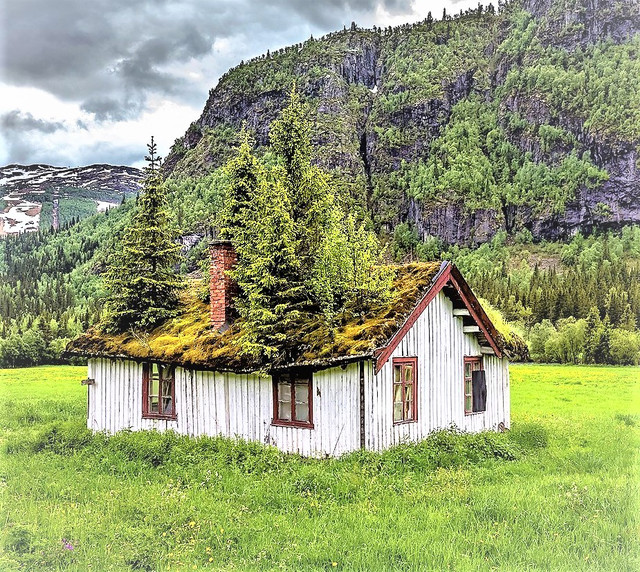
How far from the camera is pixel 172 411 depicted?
2200cm

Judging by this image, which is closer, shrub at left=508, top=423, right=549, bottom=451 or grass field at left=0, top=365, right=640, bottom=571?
grass field at left=0, top=365, right=640, bottom=571

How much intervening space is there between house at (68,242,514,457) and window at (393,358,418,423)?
3 centimetres

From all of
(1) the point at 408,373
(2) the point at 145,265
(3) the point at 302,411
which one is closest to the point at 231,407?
(3) the point at 302,411

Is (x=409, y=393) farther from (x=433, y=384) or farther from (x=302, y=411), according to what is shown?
(x=302, y=411)

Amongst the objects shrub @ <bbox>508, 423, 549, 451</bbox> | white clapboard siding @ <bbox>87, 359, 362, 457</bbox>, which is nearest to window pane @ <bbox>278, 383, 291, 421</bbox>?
white clapboard siding @ <bbox>87, 359, 362, 457</bbox>

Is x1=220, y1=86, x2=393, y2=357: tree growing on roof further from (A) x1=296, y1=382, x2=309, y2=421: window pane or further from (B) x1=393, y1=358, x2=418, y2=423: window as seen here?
(B) x1=393, y1=358, x2=418, y2=423: window

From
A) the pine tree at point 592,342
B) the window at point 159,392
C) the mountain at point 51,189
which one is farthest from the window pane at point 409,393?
the pine tree at point 592,342

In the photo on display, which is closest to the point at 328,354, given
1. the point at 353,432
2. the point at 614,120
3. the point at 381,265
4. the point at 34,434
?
the point at 353,432

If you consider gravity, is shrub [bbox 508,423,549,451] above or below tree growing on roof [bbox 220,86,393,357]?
below

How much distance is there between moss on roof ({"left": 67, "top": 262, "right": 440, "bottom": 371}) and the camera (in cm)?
1786

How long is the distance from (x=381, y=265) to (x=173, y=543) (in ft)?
35.9

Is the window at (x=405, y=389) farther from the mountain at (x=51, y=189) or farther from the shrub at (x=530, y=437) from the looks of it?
the mountain at (x=51, y=189)

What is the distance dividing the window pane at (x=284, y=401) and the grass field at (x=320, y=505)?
113 cm

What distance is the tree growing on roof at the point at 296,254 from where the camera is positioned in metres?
19.2
